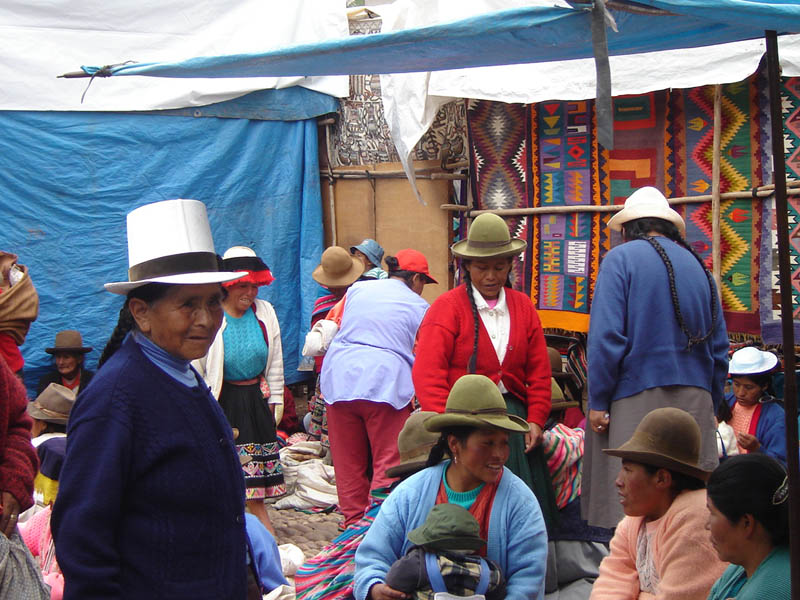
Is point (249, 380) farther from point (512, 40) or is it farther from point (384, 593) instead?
point (512, 40)

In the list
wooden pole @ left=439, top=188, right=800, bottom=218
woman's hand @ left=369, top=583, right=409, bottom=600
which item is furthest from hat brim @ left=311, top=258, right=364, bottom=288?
woman's hand @ left=369, top=583, right=409, bottom=600

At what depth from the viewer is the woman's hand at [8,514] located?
2.67 m

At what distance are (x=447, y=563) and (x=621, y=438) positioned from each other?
4.29 feet

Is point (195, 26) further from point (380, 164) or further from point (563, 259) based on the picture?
point (563, 259)

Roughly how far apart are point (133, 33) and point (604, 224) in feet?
13.5

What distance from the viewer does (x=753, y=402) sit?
550 cm

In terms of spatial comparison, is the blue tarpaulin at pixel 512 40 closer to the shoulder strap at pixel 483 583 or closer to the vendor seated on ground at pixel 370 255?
the shoulder strap at pixel 483 583

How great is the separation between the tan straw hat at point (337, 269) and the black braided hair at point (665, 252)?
318 cm

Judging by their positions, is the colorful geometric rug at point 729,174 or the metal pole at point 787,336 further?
the colorful geometric rug at point 729,174

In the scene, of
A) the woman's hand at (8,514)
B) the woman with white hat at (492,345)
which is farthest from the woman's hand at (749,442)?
the woman's hand at (8,514)

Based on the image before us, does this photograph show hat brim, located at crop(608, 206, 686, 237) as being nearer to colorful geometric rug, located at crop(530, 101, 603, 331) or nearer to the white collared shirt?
the white collared shirt

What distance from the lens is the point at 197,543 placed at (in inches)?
92.8

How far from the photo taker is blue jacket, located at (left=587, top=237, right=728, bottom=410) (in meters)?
4.06

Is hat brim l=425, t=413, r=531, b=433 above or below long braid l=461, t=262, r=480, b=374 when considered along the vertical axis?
below
